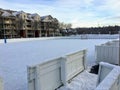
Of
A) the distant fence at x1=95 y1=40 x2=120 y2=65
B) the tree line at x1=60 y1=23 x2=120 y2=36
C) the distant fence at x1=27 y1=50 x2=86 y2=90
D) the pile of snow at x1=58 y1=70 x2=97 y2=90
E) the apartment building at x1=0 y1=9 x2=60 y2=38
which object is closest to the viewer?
the distant fence at x1=27 y1=50 x2=86 y2=90

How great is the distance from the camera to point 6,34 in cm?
4656

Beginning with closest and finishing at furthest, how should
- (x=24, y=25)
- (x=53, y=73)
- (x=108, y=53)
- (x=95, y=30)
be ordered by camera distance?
(x=53, y=73), (x=108, y=53), (x=24, y=25), (x=95, y=30)

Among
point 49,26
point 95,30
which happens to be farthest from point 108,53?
point 95,30

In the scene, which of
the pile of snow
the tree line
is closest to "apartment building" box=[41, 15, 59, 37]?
the tree line

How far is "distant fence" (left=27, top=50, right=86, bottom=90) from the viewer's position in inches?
153

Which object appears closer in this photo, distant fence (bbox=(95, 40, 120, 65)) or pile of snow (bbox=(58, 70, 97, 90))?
pile of snow (bbox=(58, 70, 97, 90))

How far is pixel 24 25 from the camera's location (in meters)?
52.0

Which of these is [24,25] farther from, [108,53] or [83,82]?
[83,82]

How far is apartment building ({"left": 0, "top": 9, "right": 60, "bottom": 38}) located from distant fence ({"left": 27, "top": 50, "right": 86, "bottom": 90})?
41301 millimetres

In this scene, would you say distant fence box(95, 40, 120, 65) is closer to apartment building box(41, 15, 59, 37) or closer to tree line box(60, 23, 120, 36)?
apartment building box(41, 15, 59, 37)

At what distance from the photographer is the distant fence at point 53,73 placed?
12.8 ft

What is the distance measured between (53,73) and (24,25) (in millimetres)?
48594

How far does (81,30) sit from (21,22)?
27.9 m

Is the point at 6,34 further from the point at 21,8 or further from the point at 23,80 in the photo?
the point at 23,80
